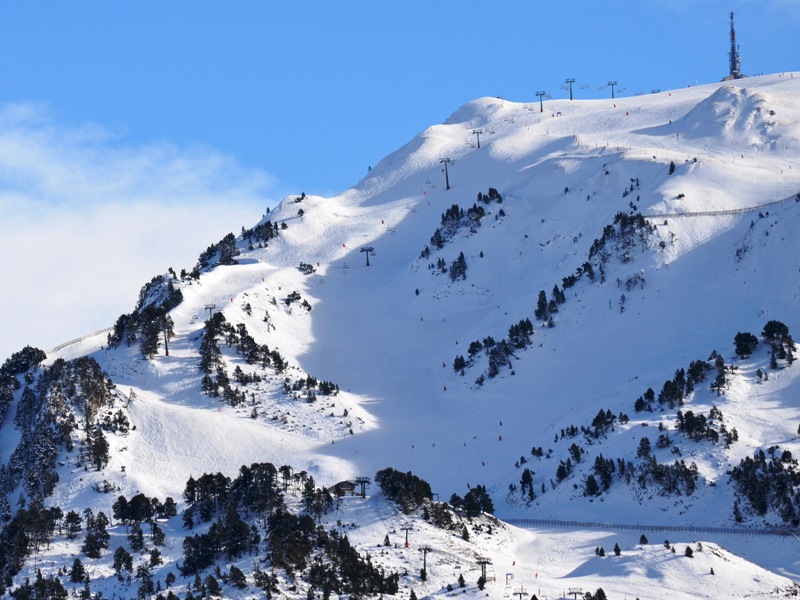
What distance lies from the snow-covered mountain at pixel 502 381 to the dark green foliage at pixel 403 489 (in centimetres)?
Result: 64

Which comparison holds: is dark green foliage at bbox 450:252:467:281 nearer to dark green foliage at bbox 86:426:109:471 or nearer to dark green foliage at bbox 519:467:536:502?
dark green foliage at bbox 519:467:536:502

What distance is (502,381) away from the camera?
438 ft

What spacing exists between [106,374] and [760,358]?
59086 mm

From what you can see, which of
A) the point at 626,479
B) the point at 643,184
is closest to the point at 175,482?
the point at 626,479

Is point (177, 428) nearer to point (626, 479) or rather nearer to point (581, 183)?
point (626, 479)

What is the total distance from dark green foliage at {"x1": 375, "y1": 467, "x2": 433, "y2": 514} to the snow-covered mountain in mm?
637

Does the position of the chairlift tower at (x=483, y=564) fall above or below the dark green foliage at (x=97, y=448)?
below

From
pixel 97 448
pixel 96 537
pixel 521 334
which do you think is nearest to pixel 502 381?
pixel 521 334

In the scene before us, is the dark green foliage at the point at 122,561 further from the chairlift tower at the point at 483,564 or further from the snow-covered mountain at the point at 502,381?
the chairlift tower at the point at 483,564

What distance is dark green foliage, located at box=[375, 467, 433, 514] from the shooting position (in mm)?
101938

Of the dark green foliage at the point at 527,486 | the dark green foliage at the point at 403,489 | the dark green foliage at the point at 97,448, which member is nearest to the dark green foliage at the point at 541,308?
the dark green foliage at the point at 527,486

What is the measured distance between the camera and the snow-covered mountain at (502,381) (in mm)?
98625

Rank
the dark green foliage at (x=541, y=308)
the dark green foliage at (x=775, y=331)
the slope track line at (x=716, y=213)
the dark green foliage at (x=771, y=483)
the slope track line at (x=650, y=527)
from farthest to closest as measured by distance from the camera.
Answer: the slope track line at (x=716, y=213) < the dark green foliage at (x=541, y=308) < the dark green foliage at (x=775, y=331) < the dark green foliage at (x=771, y=483) < the slope track line at (x=650, y=527)

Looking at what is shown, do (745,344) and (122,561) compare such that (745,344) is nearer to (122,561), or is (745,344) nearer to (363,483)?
(363,483)
